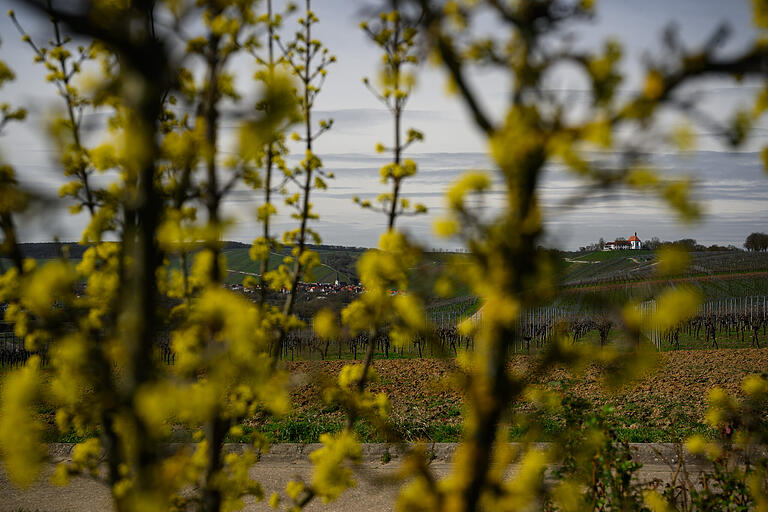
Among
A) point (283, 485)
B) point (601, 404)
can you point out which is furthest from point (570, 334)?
point (283, 485)

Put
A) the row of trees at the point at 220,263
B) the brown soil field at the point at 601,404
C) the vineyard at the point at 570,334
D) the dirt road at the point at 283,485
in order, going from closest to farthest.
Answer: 1. the row of trees at the point at 220,263
2. the dirt road at the point at 283,485
3. the brown soil field at the point at 601,404
4. the vineyard at the point at 570,334

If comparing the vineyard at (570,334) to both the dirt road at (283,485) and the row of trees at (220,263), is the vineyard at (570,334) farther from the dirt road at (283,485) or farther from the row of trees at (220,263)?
the row of trees at (220,263)

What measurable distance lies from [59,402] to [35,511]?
551 centimetres

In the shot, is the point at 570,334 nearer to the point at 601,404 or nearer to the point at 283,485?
the point at 601,404

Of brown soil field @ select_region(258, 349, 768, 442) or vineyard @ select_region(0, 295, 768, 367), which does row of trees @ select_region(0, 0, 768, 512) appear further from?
vineyard @ select_region(0, 295, 768, 367)

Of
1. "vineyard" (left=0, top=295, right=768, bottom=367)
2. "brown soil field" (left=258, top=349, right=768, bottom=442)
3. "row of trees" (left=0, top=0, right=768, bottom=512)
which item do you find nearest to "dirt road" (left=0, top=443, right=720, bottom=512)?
"brown soil field" (left=258, top=349, right=768, bottom=442)

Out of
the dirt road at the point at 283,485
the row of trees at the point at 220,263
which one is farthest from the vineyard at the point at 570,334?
the row of trees at the point at 220,263

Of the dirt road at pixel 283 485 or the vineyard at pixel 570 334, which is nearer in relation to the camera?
the dirt road at pixel 283 485

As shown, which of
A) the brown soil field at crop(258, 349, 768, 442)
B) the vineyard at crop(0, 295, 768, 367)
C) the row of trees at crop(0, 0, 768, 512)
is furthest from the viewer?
the vineyard at crop(0, 295, 768, 367)

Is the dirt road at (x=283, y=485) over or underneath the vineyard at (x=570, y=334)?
over

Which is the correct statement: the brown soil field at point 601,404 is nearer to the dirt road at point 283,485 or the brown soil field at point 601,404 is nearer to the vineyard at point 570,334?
the dirt road at point 283,485

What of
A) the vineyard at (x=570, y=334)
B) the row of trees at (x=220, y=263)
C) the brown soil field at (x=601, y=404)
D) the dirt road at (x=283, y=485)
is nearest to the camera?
the row of trees at (x=220, y=263)

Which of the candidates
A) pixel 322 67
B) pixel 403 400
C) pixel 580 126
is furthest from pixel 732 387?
pixel 580 126

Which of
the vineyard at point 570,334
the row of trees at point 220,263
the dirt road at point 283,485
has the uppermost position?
the row of trees at point 220,263
